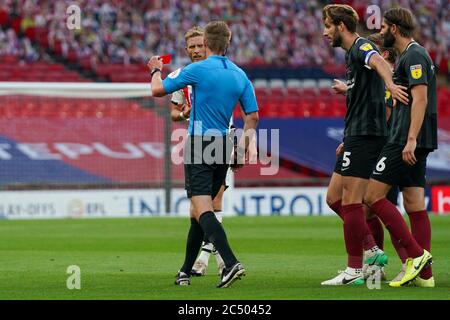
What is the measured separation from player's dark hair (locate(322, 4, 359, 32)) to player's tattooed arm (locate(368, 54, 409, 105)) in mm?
479

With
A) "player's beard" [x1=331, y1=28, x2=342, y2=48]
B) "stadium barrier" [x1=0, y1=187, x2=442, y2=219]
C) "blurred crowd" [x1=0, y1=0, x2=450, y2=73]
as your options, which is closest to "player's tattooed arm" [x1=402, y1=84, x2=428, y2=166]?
"player's beard" [x1=331, y1=28, x2=342, y2=48]

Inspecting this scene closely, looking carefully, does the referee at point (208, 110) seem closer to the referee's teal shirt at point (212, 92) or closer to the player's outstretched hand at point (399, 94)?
the referee's teal shirt at point (212, 92)

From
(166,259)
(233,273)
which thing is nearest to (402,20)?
(233,273)

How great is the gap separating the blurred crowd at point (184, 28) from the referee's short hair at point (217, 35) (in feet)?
59.5

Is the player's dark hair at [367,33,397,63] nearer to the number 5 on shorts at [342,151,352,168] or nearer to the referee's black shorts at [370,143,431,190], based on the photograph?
the referee's black shorts at [370,143,431,190]

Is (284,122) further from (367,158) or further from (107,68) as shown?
(367,158)

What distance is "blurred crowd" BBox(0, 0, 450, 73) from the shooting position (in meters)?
27.3

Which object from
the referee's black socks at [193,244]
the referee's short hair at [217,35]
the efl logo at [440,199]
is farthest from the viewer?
the efl logo at [440,199]

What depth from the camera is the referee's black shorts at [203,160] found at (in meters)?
8.09

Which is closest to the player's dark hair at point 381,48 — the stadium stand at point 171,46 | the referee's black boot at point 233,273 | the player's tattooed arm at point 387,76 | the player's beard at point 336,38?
the player's beard at point 336,38

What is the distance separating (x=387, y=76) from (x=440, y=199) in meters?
14.6
